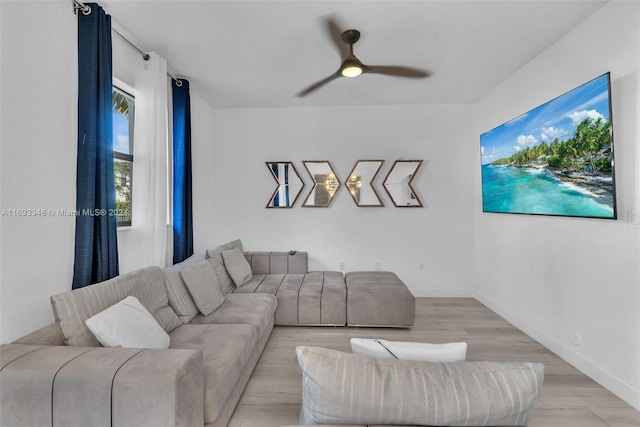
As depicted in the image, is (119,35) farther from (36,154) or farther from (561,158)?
(561,158)

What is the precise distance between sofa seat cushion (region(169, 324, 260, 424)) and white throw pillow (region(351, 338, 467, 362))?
0.86 meters

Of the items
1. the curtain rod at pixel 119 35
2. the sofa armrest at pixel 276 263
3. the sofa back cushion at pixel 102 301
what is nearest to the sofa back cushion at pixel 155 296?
the sofa back cushion at pixel 102 301

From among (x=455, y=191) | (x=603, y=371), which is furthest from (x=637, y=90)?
(x=455, y=191)

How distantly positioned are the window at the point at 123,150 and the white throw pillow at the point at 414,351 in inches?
91.4

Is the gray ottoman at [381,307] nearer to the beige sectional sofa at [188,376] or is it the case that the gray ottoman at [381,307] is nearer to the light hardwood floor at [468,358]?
the light hardwood floor at [468,358]

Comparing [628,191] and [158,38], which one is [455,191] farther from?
[158,38]

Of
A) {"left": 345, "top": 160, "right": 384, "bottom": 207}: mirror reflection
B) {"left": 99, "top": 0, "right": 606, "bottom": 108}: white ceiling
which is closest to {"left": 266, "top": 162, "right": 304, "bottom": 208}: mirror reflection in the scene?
{"left": 345, "top": 160, "right": 384, "bottom": 207}: mirror reflection

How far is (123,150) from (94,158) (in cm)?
66

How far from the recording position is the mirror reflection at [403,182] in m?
3.90

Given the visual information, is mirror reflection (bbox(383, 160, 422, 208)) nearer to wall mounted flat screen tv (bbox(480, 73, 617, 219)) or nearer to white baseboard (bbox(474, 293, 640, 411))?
wall mounted flat screen tv (bbox(480, 73, 617, 219))

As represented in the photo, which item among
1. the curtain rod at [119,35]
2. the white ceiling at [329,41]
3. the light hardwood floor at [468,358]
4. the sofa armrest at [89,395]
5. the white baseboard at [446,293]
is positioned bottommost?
the light hardwood floor at [468,358]

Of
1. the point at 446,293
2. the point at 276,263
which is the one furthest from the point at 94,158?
the point at 446,293

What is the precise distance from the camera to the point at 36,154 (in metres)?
1.57

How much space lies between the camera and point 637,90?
179cm
